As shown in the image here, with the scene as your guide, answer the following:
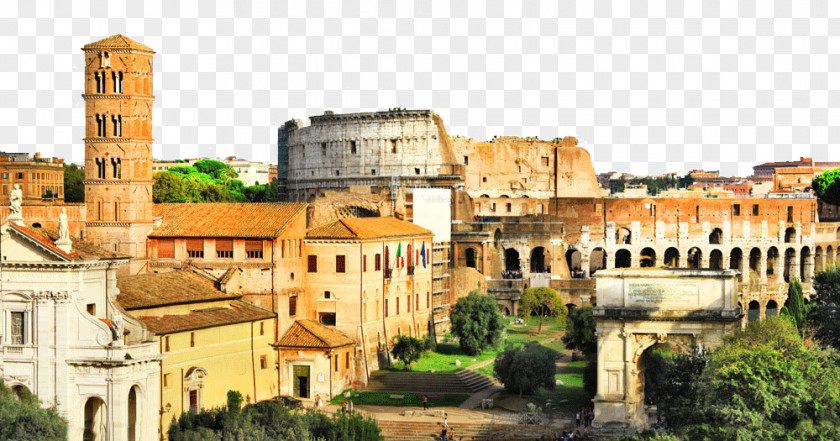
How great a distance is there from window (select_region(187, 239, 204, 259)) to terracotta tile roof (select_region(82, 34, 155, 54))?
8739 millimetres

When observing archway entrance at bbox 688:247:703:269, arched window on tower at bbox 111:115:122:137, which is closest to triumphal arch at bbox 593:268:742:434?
arched window on tower at bbox 111:115:122:137

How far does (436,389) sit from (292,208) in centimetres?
1041

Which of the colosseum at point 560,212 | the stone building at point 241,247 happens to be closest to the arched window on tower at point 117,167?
the stone building at point 241,247

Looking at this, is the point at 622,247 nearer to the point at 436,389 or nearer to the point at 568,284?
the point at 568,284

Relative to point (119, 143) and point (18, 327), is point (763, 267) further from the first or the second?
point (18, 327)

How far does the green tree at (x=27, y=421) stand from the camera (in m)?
41.5

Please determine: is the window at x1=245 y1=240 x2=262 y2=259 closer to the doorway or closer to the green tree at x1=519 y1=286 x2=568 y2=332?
the doorway

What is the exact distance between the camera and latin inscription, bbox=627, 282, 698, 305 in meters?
50.2

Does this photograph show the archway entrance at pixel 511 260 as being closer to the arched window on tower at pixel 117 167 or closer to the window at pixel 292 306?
the window at pixel 292 306

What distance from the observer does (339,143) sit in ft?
370

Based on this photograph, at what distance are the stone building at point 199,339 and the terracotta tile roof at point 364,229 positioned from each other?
599 centimetres

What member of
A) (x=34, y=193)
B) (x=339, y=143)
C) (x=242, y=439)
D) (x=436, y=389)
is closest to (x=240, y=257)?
(x=436, y=389)

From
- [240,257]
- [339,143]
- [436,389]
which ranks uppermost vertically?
[339,143]

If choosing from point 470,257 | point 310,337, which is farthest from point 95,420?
point 470,257
